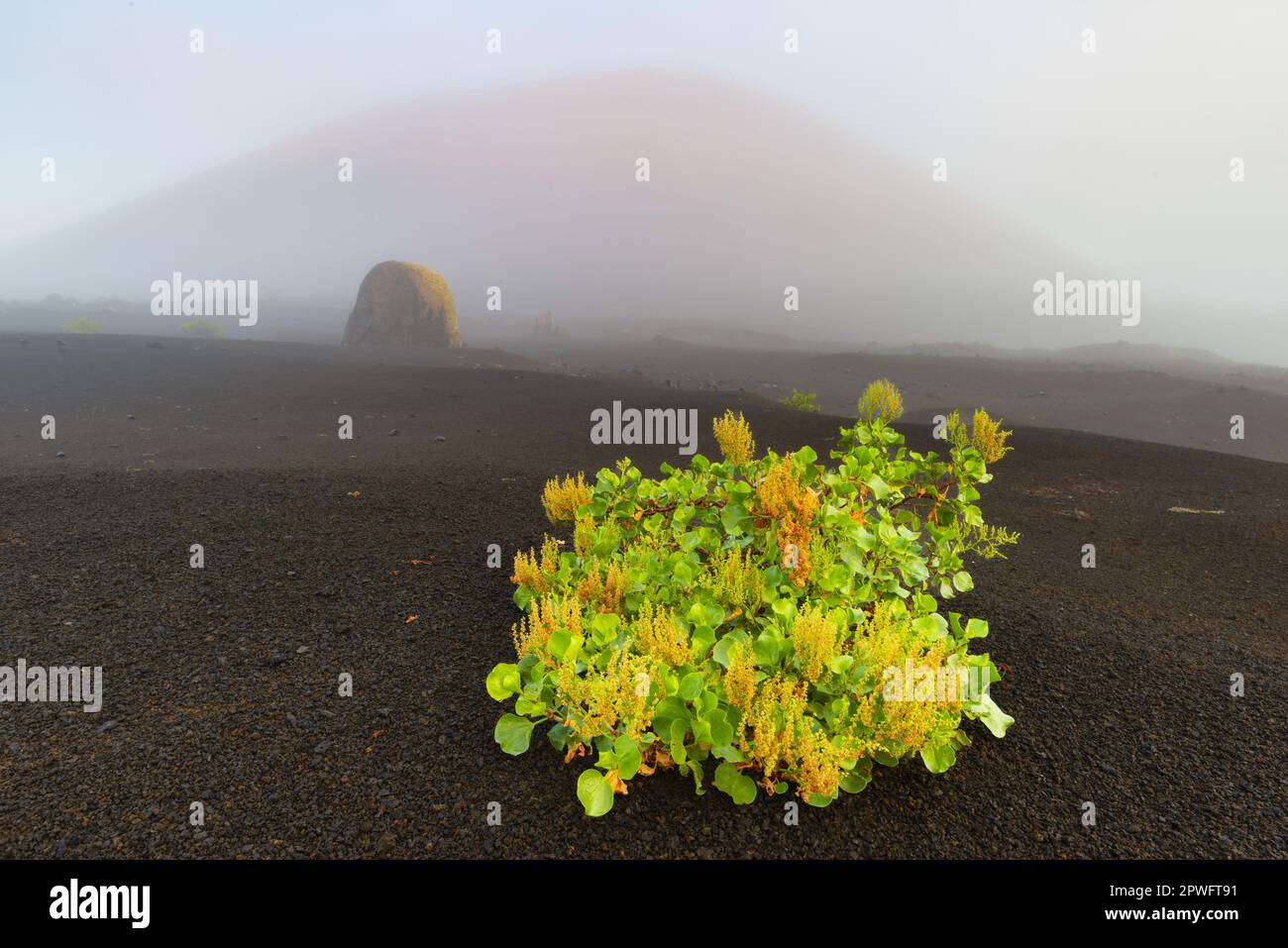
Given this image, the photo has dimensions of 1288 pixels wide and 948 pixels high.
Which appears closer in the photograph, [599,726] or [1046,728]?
[599,726]

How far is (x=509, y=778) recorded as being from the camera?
270 centimetres

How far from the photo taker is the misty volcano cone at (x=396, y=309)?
29.1 metres

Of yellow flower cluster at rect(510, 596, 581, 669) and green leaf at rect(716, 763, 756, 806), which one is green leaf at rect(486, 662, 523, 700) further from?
green leaf at rect(716, 763, 756, 806)

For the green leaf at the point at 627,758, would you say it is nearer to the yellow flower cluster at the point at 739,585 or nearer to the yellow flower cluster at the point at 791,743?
the yellow flower cluster at the point at 791,743

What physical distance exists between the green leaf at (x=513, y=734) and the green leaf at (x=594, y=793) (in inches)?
15.9

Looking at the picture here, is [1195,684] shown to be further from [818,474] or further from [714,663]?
[714,663]

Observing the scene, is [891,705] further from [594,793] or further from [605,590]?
[605,590]

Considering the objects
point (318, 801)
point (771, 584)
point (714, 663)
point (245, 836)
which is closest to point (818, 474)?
point (771, 584)

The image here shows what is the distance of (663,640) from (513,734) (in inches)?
30.4

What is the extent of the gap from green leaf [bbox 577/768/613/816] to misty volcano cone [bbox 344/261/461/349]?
1171 inches

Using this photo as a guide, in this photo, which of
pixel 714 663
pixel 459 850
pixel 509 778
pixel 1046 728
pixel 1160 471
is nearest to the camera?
pixel 459 850

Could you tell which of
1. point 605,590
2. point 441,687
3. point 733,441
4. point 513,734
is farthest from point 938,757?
point 441,687

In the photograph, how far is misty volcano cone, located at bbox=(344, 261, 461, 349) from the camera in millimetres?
29125

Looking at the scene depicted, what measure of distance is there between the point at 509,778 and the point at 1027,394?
92.2ft
